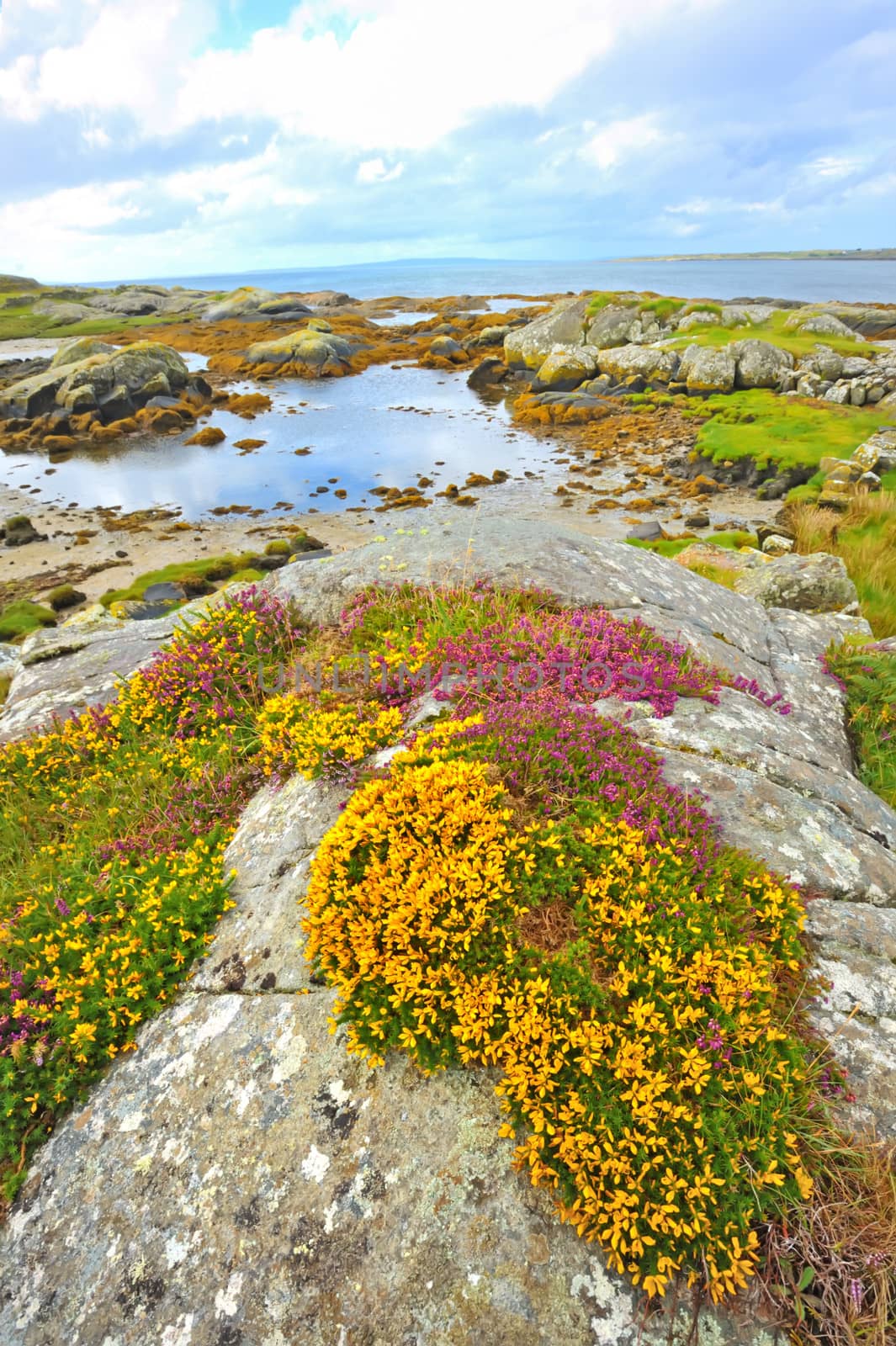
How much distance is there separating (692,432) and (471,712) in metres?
40.3

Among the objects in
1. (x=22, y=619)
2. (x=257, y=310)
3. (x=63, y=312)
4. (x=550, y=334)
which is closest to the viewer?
(x=22, y=619)

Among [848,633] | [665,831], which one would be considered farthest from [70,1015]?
[848,633]

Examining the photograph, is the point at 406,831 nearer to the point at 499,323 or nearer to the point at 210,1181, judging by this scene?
the point at 210,1181

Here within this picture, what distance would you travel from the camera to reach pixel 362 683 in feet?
21.1

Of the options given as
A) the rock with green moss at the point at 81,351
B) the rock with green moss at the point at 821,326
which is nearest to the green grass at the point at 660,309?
the rock with green moss at the point at 821,326

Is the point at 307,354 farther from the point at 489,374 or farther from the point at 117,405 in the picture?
the point at 117,405

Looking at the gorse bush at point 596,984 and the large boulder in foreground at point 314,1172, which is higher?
the gorse bush at point 596,984

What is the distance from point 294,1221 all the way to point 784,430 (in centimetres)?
3900

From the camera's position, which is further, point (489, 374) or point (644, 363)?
point (489, 374)

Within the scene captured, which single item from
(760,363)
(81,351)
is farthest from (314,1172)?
(81,351)

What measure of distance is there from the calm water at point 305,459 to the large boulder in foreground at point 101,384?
22.8ft

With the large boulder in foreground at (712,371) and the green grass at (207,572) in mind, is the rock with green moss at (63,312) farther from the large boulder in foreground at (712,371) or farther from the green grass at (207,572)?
the green grass at (207,572)

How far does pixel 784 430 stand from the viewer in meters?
34.1

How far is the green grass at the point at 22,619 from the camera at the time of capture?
20.9m
